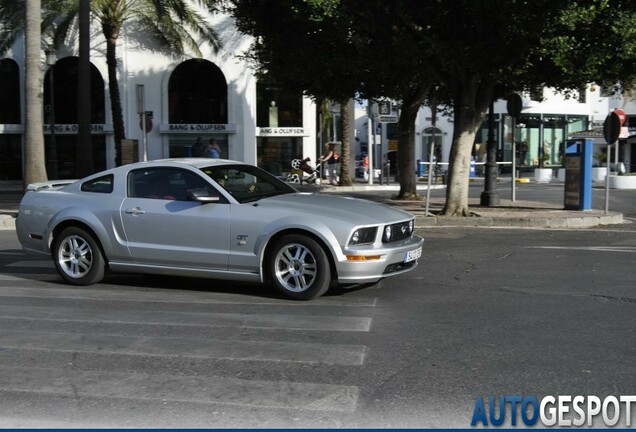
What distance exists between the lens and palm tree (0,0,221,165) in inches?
1114

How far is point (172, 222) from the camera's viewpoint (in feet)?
28.2

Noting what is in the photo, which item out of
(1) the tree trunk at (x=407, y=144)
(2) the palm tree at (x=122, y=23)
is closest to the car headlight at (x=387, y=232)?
(1) the tree trunk at (x=407, y=144)

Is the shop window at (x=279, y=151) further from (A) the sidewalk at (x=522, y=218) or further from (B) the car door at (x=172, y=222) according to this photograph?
(B) the car door at (x=172, y=222)

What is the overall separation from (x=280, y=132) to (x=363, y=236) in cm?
2957

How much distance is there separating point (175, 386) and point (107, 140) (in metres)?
32.4

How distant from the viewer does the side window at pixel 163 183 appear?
8.77 meters

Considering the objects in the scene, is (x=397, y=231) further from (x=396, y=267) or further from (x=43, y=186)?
(x=43, y=186)

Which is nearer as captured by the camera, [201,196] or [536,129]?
[201,196]

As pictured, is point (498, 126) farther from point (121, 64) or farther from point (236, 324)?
point (236, 324)

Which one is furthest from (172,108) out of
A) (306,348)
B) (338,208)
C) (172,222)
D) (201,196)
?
(306,348)

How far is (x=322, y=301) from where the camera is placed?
8.14 metres

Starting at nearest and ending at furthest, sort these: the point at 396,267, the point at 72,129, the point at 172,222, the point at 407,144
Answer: the point at 396,267 < the point at 172,222 < the point at 407,144 < the point at 72,129

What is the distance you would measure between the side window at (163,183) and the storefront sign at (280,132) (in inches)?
1100

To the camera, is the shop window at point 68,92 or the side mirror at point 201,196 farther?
the shop window at point 68,92
